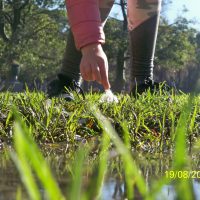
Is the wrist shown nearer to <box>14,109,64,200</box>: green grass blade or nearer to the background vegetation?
<box>14,109,64,200</box>: green grass blade

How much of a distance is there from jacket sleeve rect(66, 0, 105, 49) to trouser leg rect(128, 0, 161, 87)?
0.72m

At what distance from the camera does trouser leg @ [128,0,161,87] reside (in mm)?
2330

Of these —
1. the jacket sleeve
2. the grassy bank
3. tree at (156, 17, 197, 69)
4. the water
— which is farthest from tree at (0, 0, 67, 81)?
the water

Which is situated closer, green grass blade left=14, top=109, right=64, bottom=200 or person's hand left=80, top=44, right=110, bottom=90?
green grass blade left=14, top=109, right=64, bottom=200

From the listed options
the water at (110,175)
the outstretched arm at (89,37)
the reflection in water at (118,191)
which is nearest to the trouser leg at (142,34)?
the outstretched arm at (89,37)

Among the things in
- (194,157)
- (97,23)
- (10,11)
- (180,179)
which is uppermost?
(10,11)

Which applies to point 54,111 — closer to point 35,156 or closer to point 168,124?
point 168,124

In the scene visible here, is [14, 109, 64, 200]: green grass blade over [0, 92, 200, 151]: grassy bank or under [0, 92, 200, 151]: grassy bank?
over

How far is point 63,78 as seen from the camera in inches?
94.0

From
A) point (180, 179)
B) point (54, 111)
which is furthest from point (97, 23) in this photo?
point (180, 179)

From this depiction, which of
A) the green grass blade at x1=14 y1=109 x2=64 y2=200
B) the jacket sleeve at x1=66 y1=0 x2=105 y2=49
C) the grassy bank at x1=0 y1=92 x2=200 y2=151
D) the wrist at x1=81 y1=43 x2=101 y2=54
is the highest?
the jacket sleeve at x1=66 y1=0 x2=105 y2=49

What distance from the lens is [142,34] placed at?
2371 millimetres

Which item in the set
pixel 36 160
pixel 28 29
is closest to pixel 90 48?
pixel 36 160

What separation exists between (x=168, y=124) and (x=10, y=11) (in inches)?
1030
